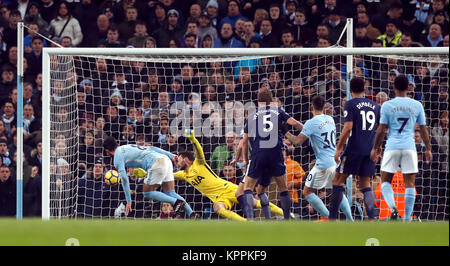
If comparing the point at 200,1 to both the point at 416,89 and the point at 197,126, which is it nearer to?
the point at 197,126

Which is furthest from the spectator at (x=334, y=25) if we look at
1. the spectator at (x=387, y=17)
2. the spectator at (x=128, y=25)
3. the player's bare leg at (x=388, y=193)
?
the player's bare leg at (x=388, y=193)

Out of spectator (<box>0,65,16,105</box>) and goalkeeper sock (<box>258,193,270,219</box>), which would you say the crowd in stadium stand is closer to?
spectator (<box>0,65,16,105</box>)

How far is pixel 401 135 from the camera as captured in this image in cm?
1001

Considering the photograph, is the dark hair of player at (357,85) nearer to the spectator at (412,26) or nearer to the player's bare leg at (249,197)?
the player's bare leg at (249,197)

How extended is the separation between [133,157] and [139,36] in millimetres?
3206

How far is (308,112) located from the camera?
42.7ft

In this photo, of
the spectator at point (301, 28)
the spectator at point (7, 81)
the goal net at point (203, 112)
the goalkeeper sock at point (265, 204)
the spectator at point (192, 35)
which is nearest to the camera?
the goalkeeper sock at point (265, 204)

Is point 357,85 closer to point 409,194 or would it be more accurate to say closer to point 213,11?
point 409,194

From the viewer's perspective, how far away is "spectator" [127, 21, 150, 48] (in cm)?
1460

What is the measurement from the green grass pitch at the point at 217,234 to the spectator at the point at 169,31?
835 centimetres

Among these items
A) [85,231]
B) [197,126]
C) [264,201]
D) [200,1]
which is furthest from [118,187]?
[85,231]

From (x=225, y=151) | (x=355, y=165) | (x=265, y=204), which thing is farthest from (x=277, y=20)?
(x=355, y=165)

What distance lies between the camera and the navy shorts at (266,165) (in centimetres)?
1066

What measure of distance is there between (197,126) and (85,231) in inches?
257
